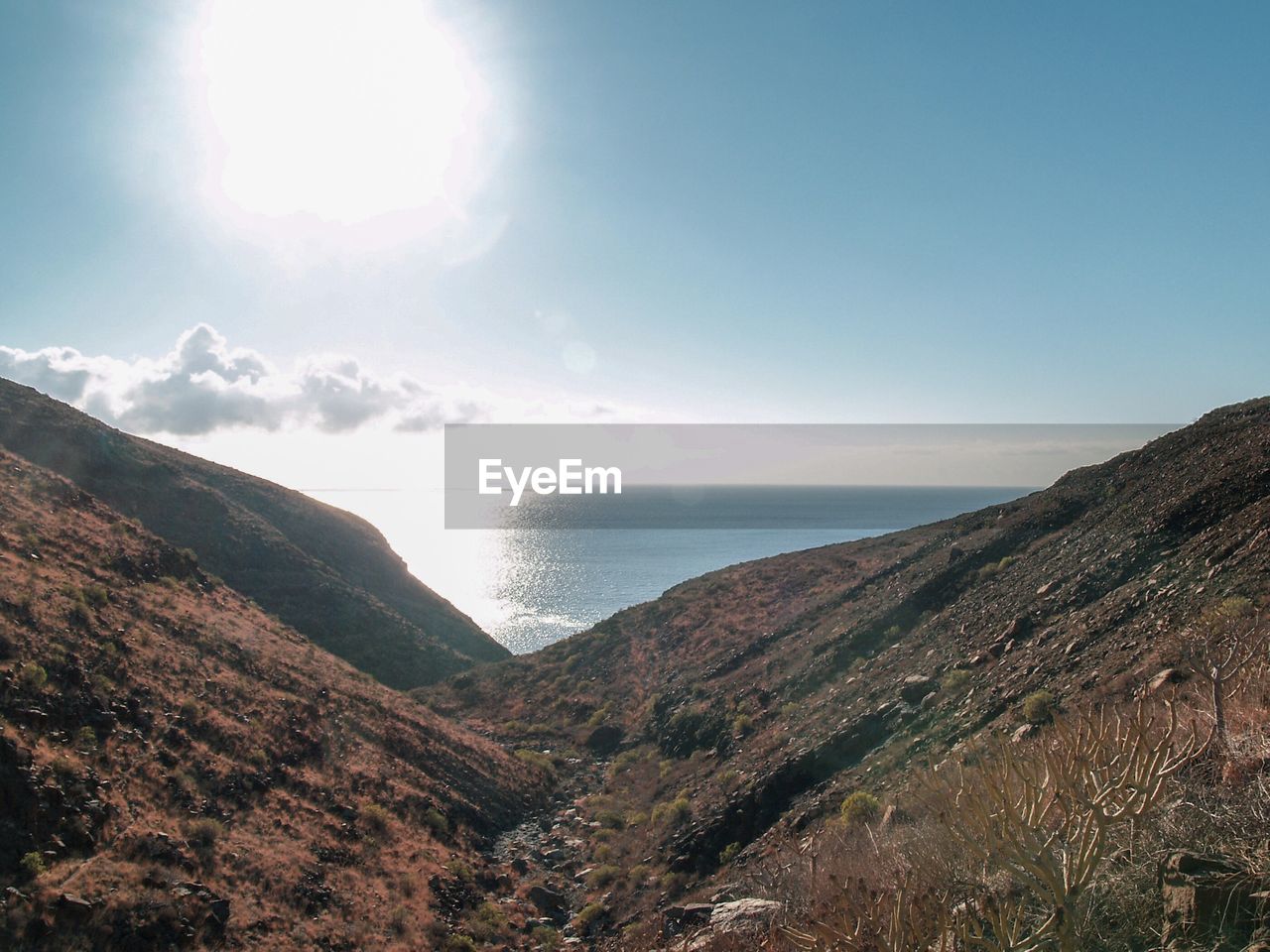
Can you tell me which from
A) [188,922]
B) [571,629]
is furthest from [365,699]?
[571,629]

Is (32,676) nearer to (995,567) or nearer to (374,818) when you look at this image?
(374,818)

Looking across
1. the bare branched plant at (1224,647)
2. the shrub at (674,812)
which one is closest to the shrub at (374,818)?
the shrub at (674,812)

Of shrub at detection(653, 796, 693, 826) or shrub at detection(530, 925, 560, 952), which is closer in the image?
shrub at detection(530, 925, 560, 952)

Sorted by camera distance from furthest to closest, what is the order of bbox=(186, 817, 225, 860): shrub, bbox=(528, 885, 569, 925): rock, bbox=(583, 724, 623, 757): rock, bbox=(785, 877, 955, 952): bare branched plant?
bbox=(583, 724, 623, 757): rock, bbox=(528, 885, 569, 925): rock, bbox=(186, 817, 225, 860): shrub, bbox=(785, 877, 955, 952): bare branched plant

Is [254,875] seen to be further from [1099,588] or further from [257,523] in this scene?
[257,523]

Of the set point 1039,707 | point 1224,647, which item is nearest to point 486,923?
point 1039,707

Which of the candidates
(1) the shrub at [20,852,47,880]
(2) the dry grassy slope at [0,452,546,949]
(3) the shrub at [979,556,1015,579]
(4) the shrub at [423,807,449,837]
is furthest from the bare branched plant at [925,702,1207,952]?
(3) the shrub at [979,556,1015,579]

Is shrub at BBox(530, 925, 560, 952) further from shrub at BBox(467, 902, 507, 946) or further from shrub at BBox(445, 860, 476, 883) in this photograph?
shrub at BBox(445, 860, 476, 883)
